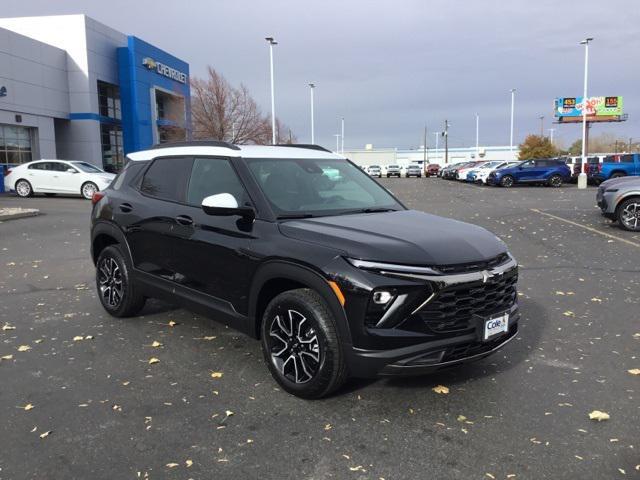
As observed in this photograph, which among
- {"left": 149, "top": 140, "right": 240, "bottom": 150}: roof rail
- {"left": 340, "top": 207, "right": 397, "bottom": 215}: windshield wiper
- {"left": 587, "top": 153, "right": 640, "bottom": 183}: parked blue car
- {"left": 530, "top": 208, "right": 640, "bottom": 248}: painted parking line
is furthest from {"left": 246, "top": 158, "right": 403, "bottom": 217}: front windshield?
{"left": 587, "top": 153, "right": 640, "bottom": 183}: parked blue car

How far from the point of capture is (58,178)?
70.6 ft

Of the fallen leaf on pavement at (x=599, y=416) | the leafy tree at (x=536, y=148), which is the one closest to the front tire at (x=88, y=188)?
the fallen leaf on pavement at (x=599, y=416)

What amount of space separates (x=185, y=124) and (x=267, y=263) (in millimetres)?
46659

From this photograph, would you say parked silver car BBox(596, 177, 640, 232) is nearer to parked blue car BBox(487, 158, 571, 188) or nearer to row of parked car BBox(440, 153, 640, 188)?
row of parked car BBox(440, 153, 640, 188)

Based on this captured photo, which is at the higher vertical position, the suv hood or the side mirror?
the side mirror

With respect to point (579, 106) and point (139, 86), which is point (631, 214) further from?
point (579, 106)

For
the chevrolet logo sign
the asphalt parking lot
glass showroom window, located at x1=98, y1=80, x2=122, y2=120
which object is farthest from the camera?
the chevrolet logo sign

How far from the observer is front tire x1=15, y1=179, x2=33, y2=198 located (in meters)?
22.2

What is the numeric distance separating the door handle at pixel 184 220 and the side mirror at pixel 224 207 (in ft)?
2.05

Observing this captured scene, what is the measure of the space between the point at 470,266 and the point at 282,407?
1.60 meters

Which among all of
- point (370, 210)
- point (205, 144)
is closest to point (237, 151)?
point (205, 144)

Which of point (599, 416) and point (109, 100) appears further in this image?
point (109, 100)

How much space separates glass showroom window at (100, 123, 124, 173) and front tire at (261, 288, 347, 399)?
36.4 metres

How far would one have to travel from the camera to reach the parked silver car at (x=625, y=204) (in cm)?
1220
